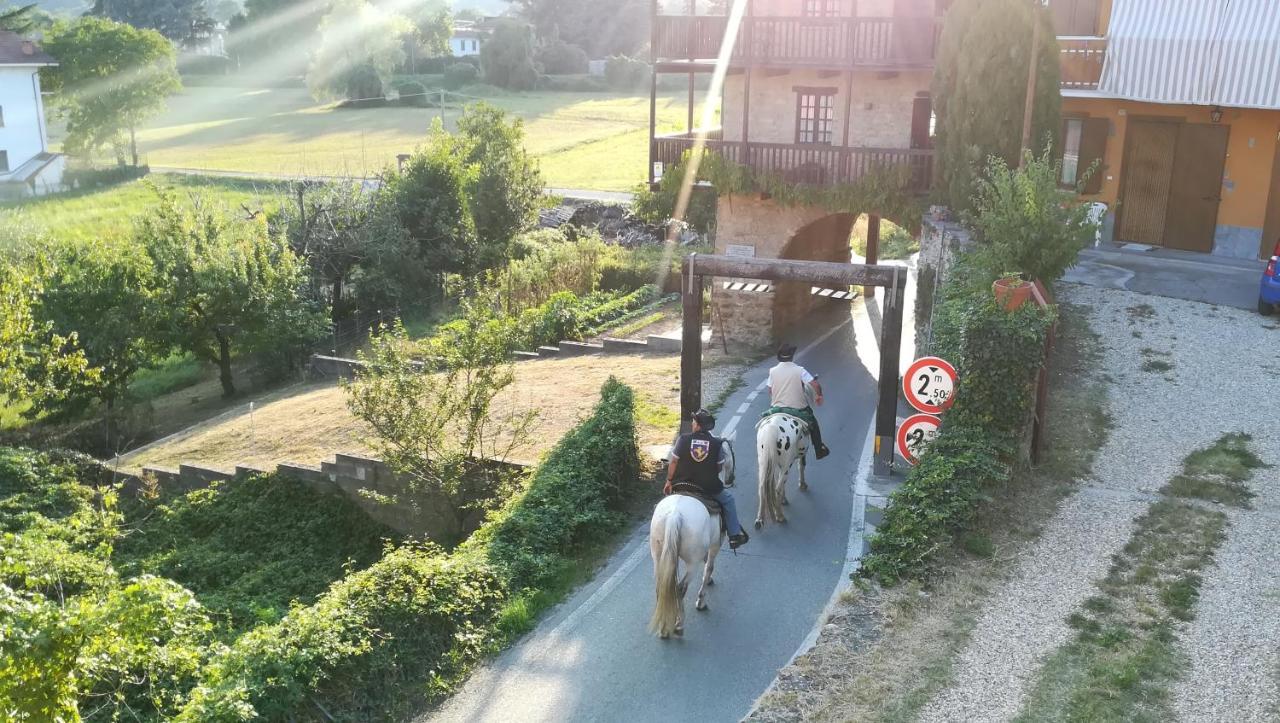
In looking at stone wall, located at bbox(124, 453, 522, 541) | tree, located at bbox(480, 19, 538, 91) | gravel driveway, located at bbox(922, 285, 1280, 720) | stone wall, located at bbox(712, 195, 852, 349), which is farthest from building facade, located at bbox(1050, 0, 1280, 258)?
tree, located at bbox(480, 19, 538, 91)

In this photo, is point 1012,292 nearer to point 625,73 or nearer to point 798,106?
point 798,106

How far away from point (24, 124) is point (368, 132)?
70.4ft

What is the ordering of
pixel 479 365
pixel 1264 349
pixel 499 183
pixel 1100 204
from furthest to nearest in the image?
pixel 499 183 < pixel 1100 204 < pixel 1264 349 < pixel 479 365

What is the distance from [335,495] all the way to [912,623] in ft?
41.1

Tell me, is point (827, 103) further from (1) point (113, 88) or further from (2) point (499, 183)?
(1) point (113, 88)

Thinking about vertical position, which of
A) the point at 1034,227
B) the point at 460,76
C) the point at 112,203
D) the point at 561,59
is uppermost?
the point at 561,59

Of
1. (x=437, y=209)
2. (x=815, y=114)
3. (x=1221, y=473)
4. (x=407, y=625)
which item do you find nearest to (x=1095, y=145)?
(x=815, y=114)

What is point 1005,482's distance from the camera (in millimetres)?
14867

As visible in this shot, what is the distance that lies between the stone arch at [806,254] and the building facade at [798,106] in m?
0.07

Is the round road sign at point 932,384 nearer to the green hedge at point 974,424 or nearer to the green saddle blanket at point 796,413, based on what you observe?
the green hedge at point 974,424

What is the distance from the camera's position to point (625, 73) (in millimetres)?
100250

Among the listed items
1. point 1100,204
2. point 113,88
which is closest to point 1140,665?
point 1100,204

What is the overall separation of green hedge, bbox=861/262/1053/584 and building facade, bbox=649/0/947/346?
34.3 feet

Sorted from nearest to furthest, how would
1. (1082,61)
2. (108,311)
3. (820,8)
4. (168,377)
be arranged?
1. (1082,61)
2. (820,8)
3. (108,311)
4. (168,377)
